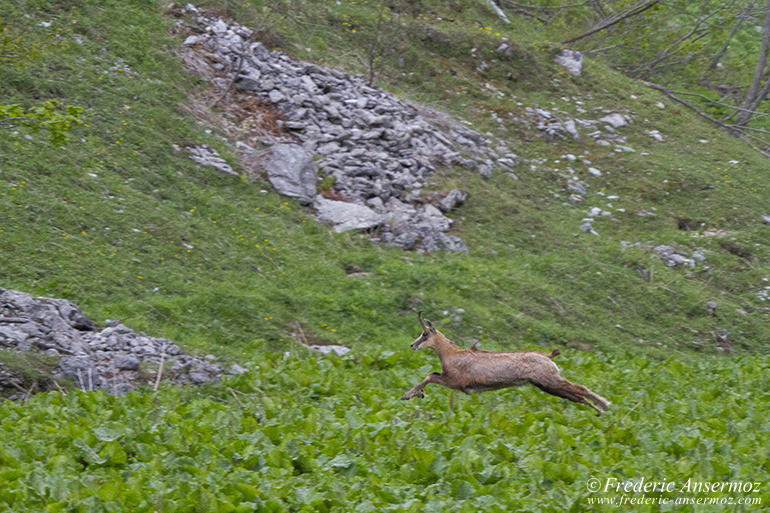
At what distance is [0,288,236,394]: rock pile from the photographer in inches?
313

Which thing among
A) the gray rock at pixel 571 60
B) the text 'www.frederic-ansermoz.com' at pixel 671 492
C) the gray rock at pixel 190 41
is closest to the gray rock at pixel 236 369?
the text 'www.frederic-ansermoz.com' at pixel 671 492

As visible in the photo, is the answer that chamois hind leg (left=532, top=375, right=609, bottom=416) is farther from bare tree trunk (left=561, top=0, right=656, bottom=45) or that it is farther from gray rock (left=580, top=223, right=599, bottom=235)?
bare tree trunk (left=561, top=0, right=656, bottom=45)

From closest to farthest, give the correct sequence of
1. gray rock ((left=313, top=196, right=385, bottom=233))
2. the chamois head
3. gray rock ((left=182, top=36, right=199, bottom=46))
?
1. the chamois head
2. gray rock ((left=313, top=196, right=385, bottom=233))
3. gray rock ((left=182, top=36, right=199, bottom=46))

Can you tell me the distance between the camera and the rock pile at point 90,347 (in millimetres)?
7953

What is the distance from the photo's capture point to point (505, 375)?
663cm

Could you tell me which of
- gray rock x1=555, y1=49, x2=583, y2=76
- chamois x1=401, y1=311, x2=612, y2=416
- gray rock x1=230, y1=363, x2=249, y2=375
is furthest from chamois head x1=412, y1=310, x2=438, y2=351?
gray rock x1=555, y1=49, x2=583, y2=76

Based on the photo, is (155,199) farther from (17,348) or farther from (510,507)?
(510,507)

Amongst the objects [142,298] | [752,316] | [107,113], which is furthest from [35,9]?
[752,316]

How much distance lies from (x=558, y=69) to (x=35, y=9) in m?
15.3

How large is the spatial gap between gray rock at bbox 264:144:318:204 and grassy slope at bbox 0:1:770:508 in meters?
0.31

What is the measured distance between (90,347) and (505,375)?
15.8 ft

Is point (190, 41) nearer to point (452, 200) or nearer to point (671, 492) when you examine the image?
point (452, 200)

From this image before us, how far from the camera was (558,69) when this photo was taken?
23.8 metres

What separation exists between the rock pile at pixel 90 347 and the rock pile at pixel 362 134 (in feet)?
20.6
